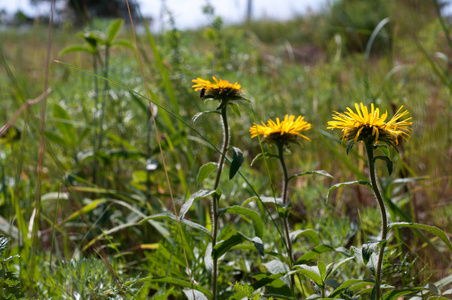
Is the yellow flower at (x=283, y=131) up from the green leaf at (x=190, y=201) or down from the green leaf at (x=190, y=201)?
up

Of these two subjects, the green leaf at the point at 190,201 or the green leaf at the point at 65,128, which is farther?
the green leaf at the point at 65,128

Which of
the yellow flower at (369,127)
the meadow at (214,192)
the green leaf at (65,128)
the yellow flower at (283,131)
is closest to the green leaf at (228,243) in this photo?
the meadow at (214,192)

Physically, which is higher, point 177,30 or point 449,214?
point 177,30

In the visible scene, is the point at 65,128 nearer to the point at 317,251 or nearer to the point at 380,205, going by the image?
the point at 317,251

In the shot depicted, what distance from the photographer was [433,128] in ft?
6.10

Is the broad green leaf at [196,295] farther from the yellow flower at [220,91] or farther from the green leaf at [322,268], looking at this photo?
the yellow flower at [220,91]

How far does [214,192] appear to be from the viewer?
84 centimetres

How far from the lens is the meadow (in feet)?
2.87

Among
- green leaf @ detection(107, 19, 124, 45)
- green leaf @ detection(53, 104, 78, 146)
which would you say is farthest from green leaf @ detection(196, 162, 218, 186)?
green leaf @ detection(53, 104, 78, 146)

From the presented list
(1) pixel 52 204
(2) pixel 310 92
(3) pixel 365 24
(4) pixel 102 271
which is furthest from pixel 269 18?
(4) pixel 102 271

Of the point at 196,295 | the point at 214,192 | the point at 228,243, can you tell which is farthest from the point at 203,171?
the point at 196,295

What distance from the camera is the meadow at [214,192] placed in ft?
2.87

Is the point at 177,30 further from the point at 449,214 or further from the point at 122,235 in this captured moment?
the point at 449,214

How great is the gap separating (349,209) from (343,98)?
3.34 feet
